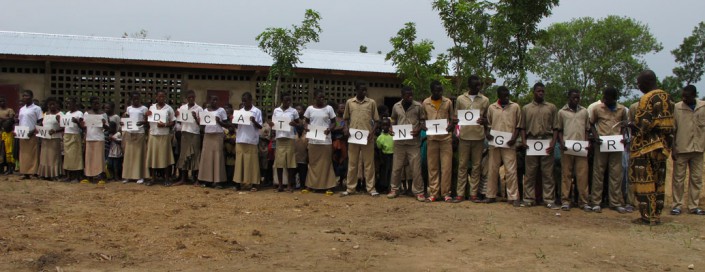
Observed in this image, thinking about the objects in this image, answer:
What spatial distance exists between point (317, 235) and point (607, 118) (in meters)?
4.50

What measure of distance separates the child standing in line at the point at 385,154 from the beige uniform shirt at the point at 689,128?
4.18 metres

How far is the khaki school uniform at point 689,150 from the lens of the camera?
853 centimetres

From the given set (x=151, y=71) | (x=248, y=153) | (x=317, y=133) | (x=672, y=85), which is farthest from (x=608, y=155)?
(x=672, y=85)

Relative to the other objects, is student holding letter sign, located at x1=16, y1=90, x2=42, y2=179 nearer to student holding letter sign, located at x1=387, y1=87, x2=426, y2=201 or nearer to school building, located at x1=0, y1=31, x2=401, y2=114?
school building, located at x1=0, y1=31, x2=401, y2=114

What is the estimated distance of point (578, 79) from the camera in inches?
1331

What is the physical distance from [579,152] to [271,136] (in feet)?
16.0

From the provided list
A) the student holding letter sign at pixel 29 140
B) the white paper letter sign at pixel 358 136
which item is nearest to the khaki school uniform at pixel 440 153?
the white paper letter sign at pixel 358 136

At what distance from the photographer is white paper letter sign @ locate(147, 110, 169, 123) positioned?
34.1 feet

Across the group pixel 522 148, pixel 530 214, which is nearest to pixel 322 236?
pixel 530 214

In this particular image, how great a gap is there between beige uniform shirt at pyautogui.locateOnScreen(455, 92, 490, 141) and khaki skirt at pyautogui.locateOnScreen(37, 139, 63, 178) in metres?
7.14

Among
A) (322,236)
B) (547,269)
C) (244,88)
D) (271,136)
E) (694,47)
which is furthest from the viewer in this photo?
(694,47)

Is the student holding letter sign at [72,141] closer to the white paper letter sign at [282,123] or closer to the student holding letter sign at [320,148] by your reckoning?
the white paper letter sign at [282,123]

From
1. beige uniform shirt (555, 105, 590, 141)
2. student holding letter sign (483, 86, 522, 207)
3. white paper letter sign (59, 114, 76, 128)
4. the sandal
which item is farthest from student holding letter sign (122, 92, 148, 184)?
the sandal

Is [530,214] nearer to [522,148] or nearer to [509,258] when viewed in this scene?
[522,148]
